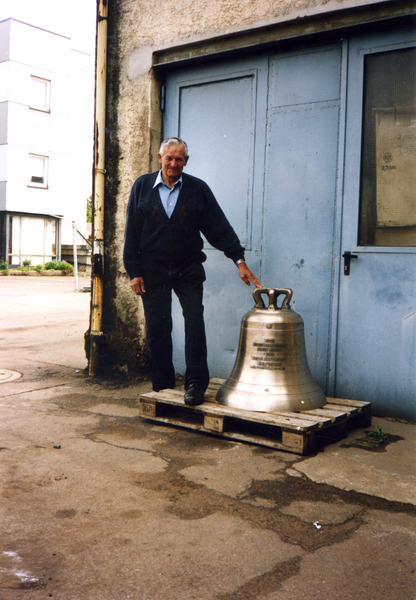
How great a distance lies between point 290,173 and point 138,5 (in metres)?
2.24

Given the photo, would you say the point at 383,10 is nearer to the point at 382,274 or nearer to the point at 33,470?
the point at 382,274

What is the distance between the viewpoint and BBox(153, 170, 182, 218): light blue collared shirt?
4059 millimetres

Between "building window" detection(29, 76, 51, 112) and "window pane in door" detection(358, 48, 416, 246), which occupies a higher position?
"building window" detection(29, 76, 51, 112)

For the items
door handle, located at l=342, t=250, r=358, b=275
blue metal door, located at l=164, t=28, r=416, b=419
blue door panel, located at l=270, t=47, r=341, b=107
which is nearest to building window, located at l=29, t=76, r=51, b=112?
blue metal door, located at l=164, t=28, r=416, b=419

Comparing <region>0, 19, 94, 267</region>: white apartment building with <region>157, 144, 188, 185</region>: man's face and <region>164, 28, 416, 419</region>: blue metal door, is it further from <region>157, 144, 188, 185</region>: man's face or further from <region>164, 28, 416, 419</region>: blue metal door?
<region>157, 144, 188, 185</region>: man's face

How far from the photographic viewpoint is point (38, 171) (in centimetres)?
3162

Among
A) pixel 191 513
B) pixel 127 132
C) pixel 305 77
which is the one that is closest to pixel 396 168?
pixel 305 77

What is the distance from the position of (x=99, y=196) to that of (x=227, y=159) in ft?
4.22

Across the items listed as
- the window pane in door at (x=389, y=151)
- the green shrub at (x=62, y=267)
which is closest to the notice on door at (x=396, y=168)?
the window pane in door at (x=389, y=151)

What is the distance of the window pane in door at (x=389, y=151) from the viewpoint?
4.05m

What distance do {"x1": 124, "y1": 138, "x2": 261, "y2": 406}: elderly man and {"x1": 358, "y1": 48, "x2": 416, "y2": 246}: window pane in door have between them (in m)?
1.07

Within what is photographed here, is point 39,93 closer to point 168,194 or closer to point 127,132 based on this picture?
point 127,132

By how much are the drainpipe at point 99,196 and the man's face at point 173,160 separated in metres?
1.40

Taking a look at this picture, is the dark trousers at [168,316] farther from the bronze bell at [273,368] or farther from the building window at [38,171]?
the building window at [38,171]
